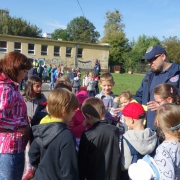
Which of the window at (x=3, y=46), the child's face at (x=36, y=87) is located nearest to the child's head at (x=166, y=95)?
the child's face at (x=36, y=87)

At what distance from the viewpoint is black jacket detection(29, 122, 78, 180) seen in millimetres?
2297

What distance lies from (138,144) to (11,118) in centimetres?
138

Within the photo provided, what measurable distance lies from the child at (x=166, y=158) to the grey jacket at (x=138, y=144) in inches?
10.3

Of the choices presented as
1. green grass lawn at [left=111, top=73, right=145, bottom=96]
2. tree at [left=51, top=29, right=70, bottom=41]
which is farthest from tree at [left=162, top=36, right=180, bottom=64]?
tree at [left=51, top=29, right=70, bottom=41]

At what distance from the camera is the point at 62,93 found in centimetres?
249

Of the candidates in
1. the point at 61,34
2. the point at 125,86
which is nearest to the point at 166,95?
the point at 125,86

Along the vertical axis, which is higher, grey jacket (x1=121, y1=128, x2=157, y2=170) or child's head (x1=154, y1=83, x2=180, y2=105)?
child's head (x1=154, y1=83, x2=180, y2=105)

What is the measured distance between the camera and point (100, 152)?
266cm

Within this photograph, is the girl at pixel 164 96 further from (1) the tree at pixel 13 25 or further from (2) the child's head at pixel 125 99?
(1) the tree at pixel 13 25

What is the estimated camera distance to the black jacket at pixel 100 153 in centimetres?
265

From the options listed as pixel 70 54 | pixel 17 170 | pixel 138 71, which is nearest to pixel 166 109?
pixel 17 170

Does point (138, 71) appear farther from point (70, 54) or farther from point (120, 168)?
point (120, 168)

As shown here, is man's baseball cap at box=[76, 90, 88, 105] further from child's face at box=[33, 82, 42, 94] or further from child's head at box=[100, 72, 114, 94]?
child's face at box=[33, 82, 42, 94]

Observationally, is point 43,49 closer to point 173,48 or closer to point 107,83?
point 173,48
